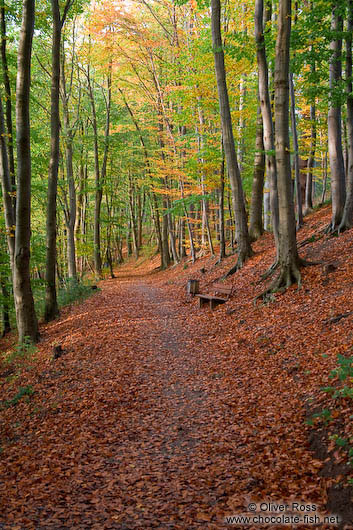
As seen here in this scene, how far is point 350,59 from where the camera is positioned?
34.4 ft

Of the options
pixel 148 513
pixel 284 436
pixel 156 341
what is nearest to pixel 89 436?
pixel 148 513

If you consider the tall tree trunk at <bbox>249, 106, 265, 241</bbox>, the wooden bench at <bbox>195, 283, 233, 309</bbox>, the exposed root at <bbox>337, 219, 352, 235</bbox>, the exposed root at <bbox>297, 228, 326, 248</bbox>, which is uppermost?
the tall tree trunk at <bbox>249, 106, 265, 241</bbox>

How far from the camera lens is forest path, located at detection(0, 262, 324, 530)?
3760 mm

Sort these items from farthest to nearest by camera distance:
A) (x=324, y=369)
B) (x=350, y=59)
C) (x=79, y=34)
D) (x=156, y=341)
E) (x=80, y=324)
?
(x=79, y=34) → (x=80, y=324) → (x=350, y=59) → (x=156, y=341) → (x=324, y=369)

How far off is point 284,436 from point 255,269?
8310 mm

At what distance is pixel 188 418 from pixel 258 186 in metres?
11.8

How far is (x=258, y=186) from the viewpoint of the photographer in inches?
614

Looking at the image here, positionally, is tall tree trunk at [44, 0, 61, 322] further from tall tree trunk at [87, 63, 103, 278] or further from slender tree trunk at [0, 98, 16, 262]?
tall tree trunk at [87, 63, 103, 278]

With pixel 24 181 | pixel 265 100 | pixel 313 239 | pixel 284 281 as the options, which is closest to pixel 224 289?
pixel 284 281

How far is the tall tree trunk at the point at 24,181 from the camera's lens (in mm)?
8829

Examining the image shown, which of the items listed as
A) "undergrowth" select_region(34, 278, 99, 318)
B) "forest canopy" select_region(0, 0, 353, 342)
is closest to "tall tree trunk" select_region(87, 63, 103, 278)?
"forest canopy" select_region(0, 0, 353, 342)

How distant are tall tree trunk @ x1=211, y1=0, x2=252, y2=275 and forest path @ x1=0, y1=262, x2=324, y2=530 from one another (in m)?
5.28

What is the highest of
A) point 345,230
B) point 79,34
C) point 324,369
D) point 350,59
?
point 79,34

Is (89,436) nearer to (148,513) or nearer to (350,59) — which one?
(148,513)
